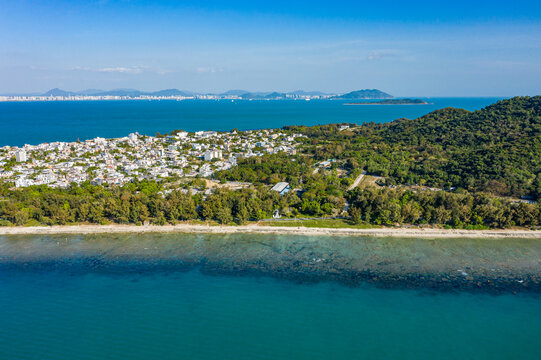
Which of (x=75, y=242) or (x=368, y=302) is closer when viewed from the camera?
(x=368, y=302)

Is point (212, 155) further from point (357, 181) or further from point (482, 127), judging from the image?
point (482, 127)

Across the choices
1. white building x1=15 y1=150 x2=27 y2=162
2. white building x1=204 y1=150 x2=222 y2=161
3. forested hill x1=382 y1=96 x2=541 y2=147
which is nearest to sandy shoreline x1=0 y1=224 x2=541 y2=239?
white building x1=204 y1=150 x2=222 y2=161

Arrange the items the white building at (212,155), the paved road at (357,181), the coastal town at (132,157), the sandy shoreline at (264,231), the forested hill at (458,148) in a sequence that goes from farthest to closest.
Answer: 1. the white building at (212,155)
2. the coastal town at (132,157)
3. the paved road at (357,181)
4. the forested hill at (458,148)
5. the sandy shoreline at (264,231)

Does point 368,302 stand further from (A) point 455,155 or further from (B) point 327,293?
(A) point 455,155

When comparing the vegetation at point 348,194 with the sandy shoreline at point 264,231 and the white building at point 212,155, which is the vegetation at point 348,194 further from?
the white building at point 212,155

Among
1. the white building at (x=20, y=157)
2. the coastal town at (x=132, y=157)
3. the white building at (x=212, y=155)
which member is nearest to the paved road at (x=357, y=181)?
the coastal town at (x=132, y=157)

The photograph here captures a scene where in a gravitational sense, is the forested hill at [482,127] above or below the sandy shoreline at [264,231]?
above

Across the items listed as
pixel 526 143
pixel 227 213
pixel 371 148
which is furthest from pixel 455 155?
pixel 227 213

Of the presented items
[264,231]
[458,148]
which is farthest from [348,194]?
[458,148]
